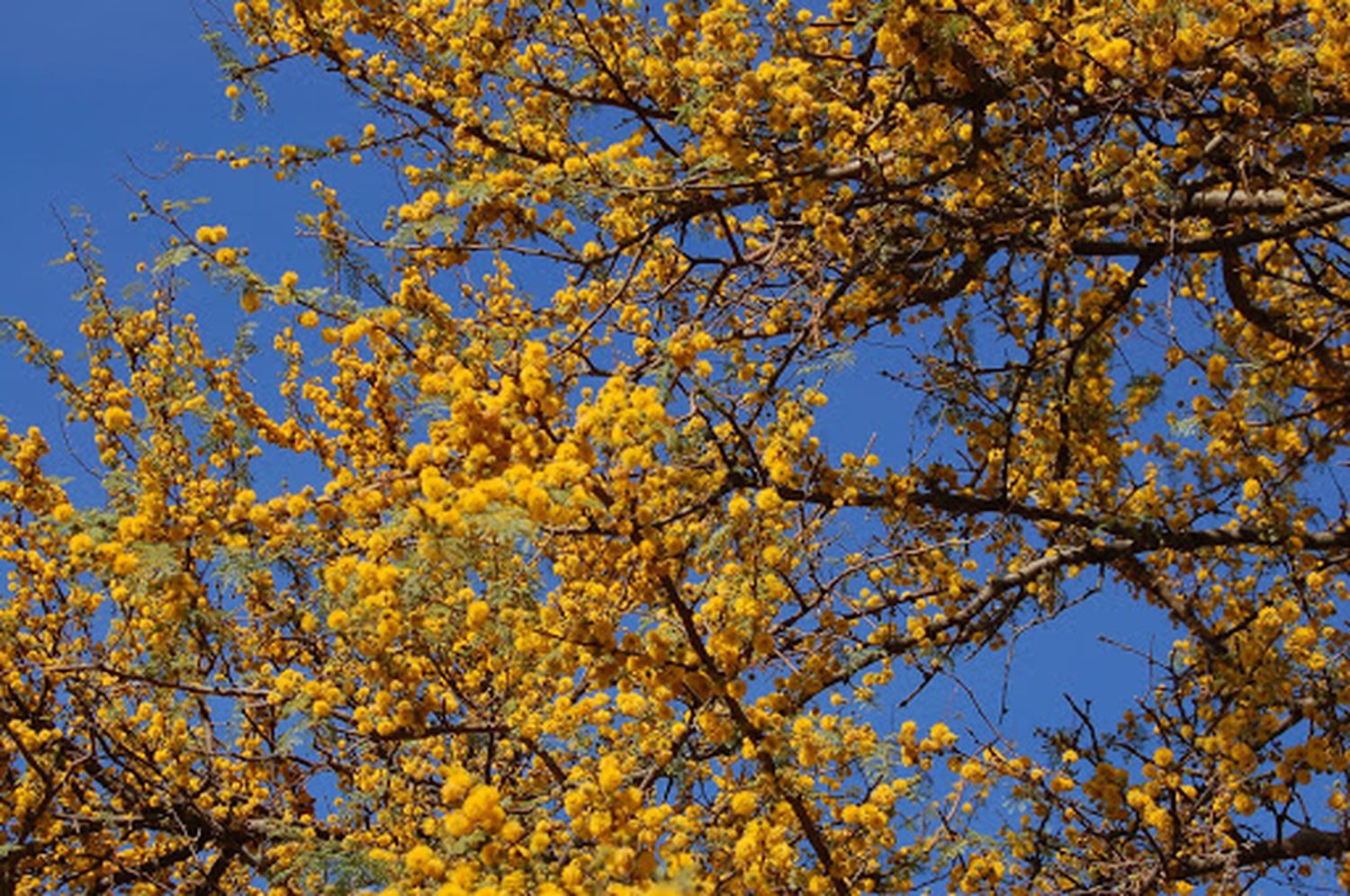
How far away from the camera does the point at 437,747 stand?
198 inches

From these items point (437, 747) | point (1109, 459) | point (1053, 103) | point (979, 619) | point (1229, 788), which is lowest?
point (1229, 788)

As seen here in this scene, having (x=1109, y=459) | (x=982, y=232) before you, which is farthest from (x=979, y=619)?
(x=982, y=232)

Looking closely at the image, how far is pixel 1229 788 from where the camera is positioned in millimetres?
4422

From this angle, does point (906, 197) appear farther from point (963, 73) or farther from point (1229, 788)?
point (1229, 788)

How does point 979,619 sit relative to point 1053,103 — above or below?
below

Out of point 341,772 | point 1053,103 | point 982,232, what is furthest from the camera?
point 341,772

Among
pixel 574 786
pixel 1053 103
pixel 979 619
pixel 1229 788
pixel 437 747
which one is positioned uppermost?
pixel 1053 103

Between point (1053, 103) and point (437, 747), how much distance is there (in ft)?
10.3

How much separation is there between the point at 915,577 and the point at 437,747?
6.52 ft

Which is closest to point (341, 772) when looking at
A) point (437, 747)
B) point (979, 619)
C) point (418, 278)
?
point (437, 747)

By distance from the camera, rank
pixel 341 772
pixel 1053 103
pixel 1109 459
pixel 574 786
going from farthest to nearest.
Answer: pixel 341 772
pixel 1109 459
pixel 1053 103
pixel 574 786

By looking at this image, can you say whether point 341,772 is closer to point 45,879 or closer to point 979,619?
point 45,879

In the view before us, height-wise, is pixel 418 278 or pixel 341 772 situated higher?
pixel 418 278

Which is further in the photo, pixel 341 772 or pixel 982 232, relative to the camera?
pixel 341 772
